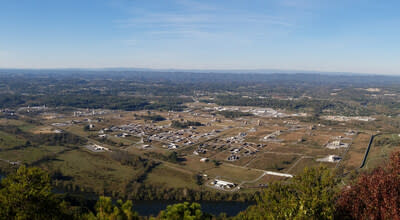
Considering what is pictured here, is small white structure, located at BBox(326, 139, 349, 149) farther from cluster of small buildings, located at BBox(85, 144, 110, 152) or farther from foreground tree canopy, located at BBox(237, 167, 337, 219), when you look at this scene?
foreground tree canopy, located at BBox(237, 167, 337, 219)

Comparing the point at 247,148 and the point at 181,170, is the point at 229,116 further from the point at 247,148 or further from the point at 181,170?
the point at 181,170

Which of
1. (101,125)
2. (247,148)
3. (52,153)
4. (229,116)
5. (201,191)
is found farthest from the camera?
(229,116)

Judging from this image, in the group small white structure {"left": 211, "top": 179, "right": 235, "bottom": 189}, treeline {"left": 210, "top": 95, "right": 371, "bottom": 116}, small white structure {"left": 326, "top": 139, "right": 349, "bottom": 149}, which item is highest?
treeline {"left": 210, "top": 95, "right": 371, "bottom": 116}

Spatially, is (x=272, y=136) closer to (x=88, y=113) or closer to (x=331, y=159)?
(x=331, y=159)

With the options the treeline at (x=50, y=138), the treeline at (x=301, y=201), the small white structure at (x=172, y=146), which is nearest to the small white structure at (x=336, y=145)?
the small white structure at (x=172, y=146)

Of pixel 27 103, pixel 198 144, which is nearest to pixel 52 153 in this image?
pixel 198 144

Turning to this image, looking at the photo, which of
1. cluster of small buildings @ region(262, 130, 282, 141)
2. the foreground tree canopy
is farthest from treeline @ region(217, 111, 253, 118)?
the foreground tree canopy

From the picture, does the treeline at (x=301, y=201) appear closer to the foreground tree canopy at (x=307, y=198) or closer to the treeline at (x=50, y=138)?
the foreground tree canopy at (x=307, y=198)

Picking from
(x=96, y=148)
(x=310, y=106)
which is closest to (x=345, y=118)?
(x=310, y=106)
